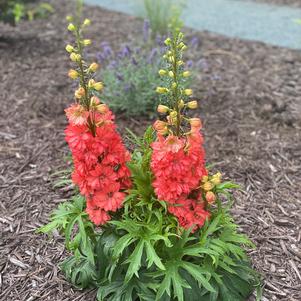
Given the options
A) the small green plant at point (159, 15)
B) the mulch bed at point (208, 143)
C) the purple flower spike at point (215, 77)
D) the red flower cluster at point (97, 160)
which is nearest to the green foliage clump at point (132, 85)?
the mulch bed at point (208, 143)

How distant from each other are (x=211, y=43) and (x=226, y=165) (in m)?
2.94

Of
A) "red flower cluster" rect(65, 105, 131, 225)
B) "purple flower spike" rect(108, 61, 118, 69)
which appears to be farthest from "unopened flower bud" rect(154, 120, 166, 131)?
"purple flower spike" rect(108, 61, 118, 69)

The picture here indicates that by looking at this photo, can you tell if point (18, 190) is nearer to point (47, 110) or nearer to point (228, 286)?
point (47, 110)

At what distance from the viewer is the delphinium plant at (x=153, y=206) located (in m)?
2.49

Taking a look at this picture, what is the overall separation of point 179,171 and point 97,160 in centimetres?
39

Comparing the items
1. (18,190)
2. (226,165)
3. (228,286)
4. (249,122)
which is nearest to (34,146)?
(18,190)

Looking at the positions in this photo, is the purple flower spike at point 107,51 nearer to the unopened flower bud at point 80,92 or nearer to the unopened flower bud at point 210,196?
the unopened flower bud at point 80,92

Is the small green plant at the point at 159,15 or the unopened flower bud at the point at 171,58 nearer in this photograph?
the unopened flower bud at the point at 171,58

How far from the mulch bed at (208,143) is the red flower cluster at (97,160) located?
0.70 metres

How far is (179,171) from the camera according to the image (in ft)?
8.16

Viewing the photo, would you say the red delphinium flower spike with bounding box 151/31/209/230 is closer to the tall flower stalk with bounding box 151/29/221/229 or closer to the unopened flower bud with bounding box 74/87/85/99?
the tall flower stalk with bounding box 151/29/221/229

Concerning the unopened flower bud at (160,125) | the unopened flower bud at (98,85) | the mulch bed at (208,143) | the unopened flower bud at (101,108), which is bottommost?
the mulch bed at (208,143)

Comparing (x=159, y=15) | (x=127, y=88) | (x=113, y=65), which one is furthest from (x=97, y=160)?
(x=159, y=15)

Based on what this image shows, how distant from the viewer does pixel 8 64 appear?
600 cm
